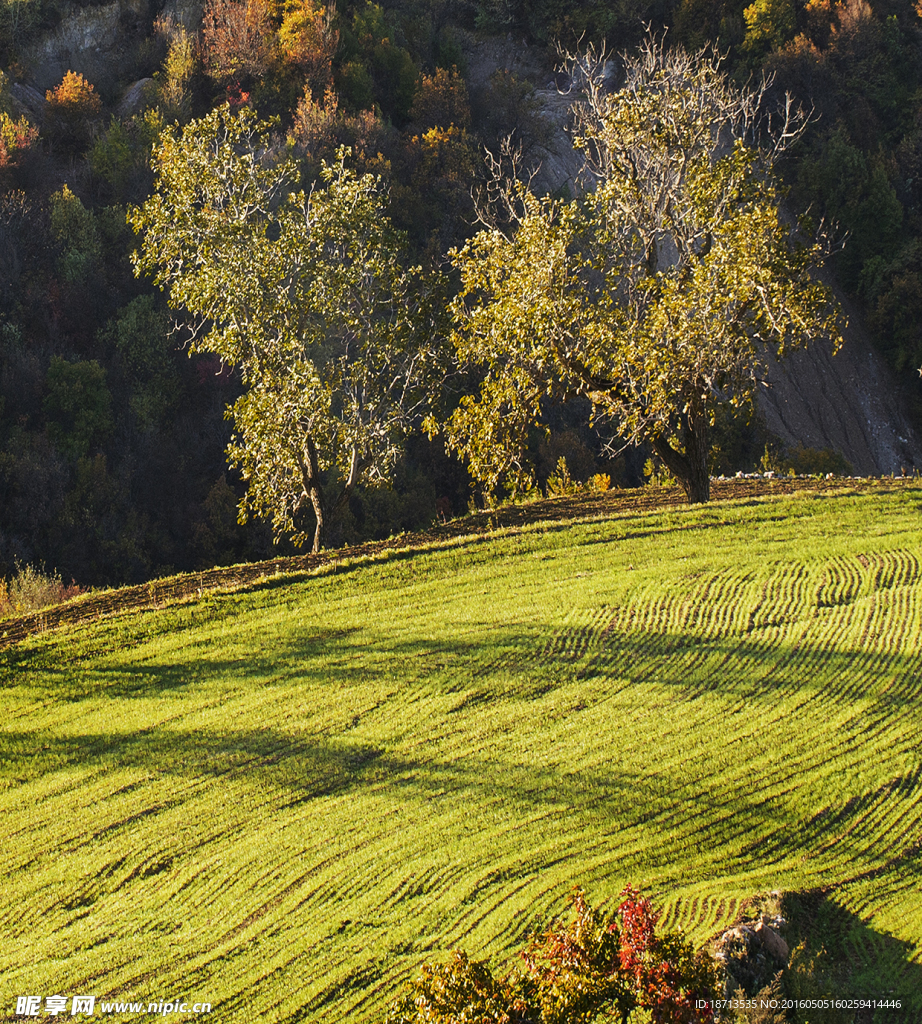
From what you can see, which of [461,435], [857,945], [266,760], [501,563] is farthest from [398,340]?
[857,945]

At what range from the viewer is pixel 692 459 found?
15781mm

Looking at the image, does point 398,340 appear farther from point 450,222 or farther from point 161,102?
point 161,102

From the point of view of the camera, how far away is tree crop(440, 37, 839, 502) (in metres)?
14.0

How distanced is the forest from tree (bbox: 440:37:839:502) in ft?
0.41

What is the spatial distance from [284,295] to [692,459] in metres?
6.53

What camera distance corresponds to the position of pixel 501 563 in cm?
1334

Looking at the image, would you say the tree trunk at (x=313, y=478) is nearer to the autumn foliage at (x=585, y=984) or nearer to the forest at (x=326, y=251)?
the forest at (x=326, y=251)

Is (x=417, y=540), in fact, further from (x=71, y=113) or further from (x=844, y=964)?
(x=71, y=113)

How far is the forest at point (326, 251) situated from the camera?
1541 centimetres

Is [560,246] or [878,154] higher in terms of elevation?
[878,154]

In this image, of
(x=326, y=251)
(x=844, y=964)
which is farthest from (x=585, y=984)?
(x=326, y=251)

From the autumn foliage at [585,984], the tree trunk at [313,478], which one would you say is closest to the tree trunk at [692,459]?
the tree trunk at [313,478]

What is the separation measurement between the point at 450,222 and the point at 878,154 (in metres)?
19.8

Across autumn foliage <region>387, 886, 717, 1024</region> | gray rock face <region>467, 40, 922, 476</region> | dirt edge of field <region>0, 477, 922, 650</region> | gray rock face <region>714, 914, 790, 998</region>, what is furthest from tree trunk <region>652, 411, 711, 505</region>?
gray rock face <region>467, 40, 922, 476</region>
